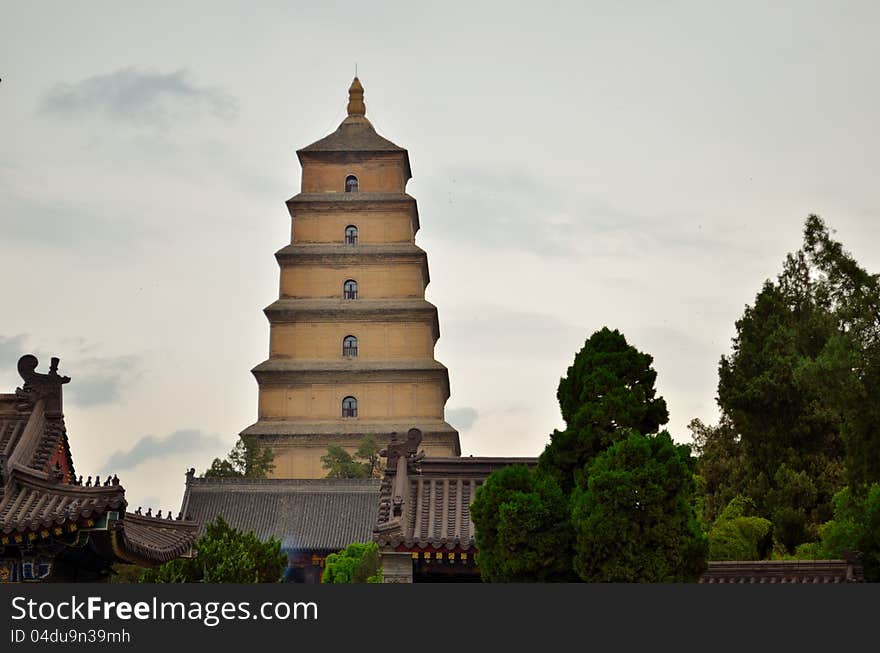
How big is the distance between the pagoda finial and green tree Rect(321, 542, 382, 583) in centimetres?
3261

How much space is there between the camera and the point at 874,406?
60.4 feet

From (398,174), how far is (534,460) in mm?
37295

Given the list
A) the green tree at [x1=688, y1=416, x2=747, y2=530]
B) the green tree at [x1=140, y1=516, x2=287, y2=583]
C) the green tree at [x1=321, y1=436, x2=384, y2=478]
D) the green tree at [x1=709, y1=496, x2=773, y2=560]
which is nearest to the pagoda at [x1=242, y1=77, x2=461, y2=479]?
the green tree at [x1=321, y1=436, x2=384, y2=478]

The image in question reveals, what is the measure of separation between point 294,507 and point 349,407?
831 centimetres

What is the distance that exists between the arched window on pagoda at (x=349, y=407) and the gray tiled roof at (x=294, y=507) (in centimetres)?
716

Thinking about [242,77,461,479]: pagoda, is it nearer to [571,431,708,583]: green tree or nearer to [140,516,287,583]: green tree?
[140,516,287,583]: green tree

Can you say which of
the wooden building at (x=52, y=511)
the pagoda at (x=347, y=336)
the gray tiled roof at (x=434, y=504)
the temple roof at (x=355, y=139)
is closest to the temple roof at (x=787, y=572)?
the gray tiled roof at (x=434, y=504)

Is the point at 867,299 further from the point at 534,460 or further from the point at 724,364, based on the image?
the point at 724,364

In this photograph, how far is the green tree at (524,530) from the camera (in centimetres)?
1232

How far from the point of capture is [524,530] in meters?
12.3

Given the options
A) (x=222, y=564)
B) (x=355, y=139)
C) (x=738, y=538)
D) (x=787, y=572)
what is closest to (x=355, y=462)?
(x=355, y=139)

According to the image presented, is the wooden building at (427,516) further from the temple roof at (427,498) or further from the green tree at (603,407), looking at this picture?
the green tree at (603,407)

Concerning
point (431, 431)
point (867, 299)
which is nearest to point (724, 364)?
point (867, 299)

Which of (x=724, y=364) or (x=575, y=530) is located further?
(x=724, y=364)
